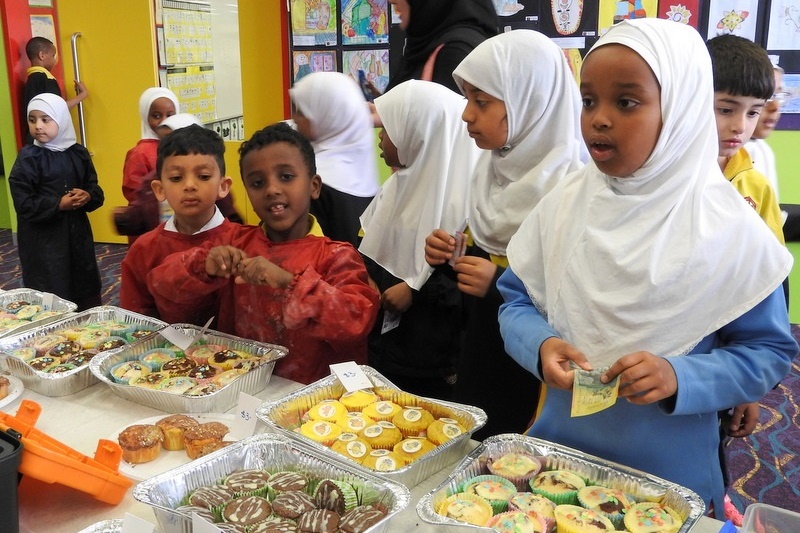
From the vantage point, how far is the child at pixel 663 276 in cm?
122

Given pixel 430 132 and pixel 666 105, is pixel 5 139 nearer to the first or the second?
pixel 430 132

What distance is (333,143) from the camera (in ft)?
9.09

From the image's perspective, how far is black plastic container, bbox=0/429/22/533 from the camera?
110 centimetres

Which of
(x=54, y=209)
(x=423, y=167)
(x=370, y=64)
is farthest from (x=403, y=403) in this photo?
(x=370, y=64)

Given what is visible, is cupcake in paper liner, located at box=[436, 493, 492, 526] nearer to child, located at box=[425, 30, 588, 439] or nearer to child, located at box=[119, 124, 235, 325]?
child, located at box=[425, 30, 588, 439]

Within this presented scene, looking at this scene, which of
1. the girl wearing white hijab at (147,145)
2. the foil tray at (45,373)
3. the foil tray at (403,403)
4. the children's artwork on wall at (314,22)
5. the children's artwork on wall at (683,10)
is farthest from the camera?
the children's artwork on wall at (314,22)

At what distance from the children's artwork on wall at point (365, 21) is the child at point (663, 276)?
395 cm

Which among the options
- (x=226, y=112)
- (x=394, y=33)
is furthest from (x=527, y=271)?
(x=226, y=112)

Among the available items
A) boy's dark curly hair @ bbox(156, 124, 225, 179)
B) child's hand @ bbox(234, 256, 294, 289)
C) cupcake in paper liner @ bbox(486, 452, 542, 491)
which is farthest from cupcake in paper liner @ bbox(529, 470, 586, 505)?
boy's dark curly hair @ bbox(156, 124, 225, 179)

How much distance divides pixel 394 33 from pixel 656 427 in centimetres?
417

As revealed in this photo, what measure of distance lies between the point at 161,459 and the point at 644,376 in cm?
97

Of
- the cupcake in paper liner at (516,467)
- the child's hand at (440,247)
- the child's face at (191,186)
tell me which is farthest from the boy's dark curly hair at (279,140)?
the cupcake in paper liner at (516,467)

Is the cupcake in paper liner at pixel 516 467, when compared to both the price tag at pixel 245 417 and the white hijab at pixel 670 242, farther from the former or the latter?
the price tag at pixel 245 417

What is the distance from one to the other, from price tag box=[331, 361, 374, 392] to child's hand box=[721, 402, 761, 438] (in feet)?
2.78
